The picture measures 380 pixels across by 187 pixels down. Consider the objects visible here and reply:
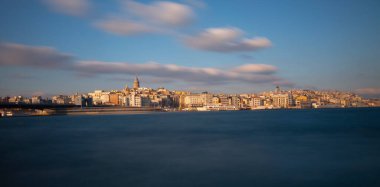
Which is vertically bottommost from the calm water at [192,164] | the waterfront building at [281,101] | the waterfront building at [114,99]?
Result: the calm water at [192,164]

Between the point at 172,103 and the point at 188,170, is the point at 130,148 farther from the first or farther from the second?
the point at 172,103

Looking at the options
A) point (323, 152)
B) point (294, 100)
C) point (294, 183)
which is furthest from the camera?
point (294, 100)

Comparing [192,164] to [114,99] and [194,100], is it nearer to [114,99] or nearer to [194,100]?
[114,99]

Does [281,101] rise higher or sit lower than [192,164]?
higher

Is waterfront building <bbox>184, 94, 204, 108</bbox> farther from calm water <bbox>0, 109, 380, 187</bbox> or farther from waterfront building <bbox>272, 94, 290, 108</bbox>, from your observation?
calm water <bbox>0, 109, 380, 187</bbox>

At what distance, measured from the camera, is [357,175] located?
14.5 m

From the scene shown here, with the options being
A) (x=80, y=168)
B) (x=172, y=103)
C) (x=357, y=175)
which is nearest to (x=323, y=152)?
(x=357, y=175)

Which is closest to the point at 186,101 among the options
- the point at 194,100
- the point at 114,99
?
the point at 194,100

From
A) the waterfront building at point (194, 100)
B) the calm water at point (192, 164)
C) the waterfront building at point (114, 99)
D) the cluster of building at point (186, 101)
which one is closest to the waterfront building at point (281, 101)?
the cluster of building at point (186, 101)

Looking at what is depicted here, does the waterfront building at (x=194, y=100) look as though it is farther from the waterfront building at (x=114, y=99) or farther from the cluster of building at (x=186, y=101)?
the waterfront building at (x=114, y=99)

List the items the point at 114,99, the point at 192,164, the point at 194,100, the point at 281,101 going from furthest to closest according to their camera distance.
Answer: the point at 281,101, the point at 194,100, the point at 114,99, the point at 192,164

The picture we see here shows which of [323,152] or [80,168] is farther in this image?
[323,152]

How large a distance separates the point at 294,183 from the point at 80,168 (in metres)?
8.81

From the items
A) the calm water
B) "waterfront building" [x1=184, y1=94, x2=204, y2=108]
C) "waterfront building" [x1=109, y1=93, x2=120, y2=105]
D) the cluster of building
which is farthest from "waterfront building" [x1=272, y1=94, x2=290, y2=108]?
the calm water
